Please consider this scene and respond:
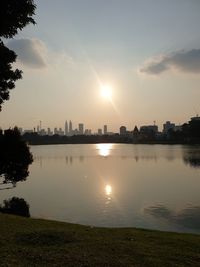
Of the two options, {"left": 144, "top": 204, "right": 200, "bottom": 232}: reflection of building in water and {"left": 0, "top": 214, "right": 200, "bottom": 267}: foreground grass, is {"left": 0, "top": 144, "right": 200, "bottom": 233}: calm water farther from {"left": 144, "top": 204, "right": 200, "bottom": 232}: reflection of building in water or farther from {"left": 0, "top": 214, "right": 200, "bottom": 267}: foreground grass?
{"left": 0, "top": 214, "right": 200, "bottom": 267}: foreground grass

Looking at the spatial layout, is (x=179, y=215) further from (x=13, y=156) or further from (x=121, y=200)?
(x=13, y=156)

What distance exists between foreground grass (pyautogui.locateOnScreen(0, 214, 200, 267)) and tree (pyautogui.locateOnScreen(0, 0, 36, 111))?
28.0ft

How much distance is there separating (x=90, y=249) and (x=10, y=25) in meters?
12.3

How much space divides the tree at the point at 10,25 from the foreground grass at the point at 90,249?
855 cm

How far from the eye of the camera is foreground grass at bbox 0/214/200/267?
48.6ft

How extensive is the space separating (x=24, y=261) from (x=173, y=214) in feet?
99.2

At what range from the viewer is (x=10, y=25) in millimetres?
23016

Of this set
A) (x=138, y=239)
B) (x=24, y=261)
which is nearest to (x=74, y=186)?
(x=138, y=239)

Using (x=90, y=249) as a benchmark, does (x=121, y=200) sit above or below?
below

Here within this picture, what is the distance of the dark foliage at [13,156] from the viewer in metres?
52.2

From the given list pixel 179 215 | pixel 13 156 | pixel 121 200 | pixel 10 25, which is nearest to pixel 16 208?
pixel 13 156

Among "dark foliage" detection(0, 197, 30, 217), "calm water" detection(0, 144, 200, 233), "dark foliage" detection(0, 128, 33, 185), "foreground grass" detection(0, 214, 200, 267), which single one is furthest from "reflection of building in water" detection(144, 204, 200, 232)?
"foreground grass" detection(0, 214, 200, 267)

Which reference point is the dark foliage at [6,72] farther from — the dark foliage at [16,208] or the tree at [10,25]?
the dark foliage at [16,208]

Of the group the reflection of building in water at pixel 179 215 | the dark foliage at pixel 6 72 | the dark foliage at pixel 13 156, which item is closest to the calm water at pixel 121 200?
the reflection of building in water at pixel 179 215
